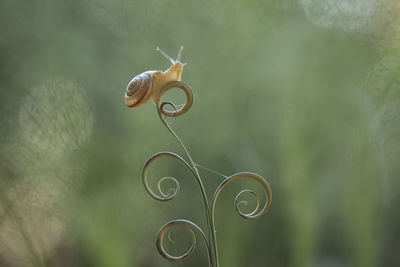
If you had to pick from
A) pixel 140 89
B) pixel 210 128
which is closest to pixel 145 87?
pixel 140 89

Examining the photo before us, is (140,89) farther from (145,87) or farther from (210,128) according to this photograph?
(210,128)

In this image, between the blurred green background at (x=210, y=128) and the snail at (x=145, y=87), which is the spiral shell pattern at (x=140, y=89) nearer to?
the snail at (x=145, y=87)

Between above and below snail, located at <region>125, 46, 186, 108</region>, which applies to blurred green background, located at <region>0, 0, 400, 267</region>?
above

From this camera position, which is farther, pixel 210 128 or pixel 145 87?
pixel 210 128

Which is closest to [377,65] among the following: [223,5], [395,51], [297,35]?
[395,51]

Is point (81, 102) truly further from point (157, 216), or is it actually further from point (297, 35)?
point (297, 35)

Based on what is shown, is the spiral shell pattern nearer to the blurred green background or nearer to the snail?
the snail

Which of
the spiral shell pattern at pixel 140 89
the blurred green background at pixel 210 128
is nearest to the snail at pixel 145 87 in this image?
the spiral shell pattern at pixel 140 89

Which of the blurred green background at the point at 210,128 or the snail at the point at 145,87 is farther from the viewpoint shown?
the blurred green background at the point at 210,128

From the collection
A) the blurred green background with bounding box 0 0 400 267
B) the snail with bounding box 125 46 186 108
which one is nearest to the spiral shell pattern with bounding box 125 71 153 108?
the snail with bounding box 125 46 186 108
